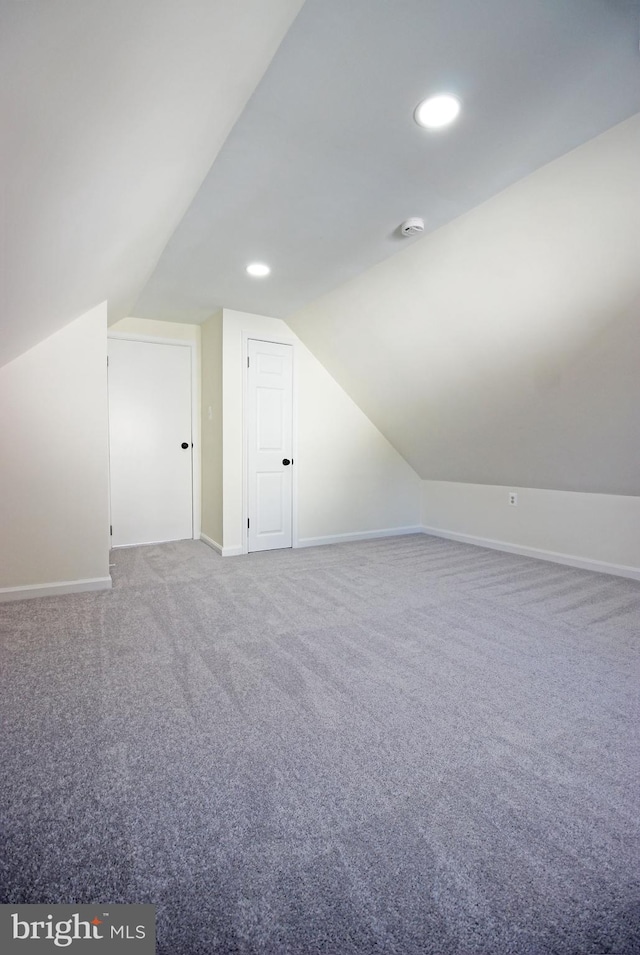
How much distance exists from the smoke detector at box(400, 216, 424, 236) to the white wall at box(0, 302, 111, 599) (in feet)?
7.14

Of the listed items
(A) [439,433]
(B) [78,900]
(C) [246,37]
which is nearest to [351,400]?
(A) [439,433]

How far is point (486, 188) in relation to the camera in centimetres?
226

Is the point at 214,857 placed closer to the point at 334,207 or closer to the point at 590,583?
the point at 334,207

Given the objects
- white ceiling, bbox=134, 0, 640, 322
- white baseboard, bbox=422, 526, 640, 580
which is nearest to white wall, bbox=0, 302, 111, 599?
white ceiling, bbox=134, 0, 640, 322

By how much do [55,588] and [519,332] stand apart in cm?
368

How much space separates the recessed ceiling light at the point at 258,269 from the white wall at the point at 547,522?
10.2 ft

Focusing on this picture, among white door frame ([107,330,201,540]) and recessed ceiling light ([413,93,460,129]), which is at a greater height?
recessed ceiling light ([413,93,460,129])

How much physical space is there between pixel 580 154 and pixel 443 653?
244 cm

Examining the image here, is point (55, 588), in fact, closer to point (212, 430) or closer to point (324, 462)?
point (212, 430)

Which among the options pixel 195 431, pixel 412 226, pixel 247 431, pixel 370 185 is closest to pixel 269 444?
pixel 247 431

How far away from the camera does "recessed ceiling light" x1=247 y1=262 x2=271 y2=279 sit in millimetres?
3207

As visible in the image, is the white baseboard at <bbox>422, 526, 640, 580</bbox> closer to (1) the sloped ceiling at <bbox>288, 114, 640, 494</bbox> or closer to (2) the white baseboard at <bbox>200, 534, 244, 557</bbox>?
(1) the sloped ceiling at <bbox>288, 114, 640, 494</bbox>

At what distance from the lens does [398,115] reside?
69.1 inches

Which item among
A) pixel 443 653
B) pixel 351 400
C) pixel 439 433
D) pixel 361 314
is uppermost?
pixel 361 314
